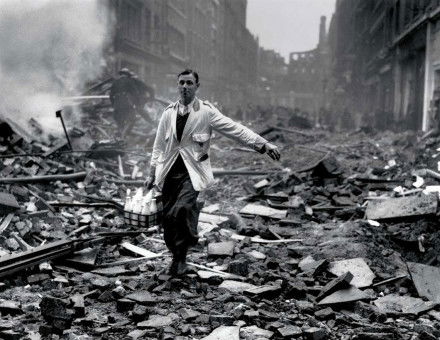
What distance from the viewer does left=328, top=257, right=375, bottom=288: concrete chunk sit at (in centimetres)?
522

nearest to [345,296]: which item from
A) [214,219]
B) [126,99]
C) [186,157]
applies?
[186,157]

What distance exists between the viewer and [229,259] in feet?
19.6

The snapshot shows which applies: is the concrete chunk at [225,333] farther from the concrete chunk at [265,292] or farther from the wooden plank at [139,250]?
the wooden plank at [139,250]

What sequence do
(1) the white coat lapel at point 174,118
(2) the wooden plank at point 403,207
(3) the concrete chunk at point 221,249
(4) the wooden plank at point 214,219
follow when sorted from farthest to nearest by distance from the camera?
(4) the wooden plank at point 214,219 < (2) the wooden plank at point 403,207 < (3) the concrete chunk at point 221,249 < (1) the white coat lapel at point 174,118

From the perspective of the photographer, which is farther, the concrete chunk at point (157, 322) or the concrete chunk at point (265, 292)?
the concrete chunk at point (265, 292)

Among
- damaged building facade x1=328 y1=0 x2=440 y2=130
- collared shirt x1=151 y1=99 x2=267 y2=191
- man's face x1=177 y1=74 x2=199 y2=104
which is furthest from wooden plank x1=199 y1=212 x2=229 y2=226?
damaged building facade x1=328 y1=0 x2=440 y2=130

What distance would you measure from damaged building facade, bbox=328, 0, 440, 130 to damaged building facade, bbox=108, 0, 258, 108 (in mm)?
11604

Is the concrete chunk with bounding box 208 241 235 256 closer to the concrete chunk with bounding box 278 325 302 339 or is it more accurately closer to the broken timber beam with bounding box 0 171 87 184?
the concrete chunk with bounding box 278 325 302 339

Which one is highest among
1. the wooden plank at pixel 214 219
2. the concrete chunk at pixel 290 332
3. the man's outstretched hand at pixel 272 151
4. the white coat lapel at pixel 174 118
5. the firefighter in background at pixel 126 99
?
the firefighter in background at pixel 126 99

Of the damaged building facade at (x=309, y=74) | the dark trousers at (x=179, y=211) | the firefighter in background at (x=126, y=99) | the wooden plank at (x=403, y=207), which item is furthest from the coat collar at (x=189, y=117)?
the damaged building facade at (x=309, y=74)

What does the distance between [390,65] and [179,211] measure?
2441 centimetres

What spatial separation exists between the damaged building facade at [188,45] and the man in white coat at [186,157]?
18.6 m

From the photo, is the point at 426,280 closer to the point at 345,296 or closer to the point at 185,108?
the point at 345,296

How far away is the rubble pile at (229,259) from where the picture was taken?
4.10 metres
